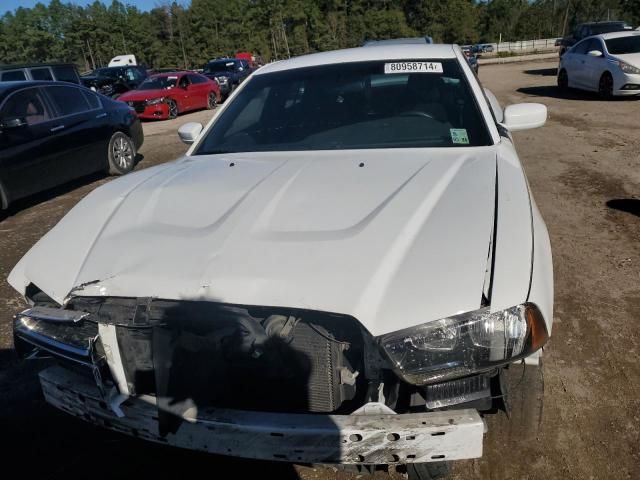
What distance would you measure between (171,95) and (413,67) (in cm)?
1392

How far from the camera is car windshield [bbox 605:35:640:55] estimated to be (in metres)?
12.3


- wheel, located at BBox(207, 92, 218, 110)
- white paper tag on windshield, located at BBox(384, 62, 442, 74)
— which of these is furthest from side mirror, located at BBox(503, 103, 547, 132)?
wheel, located at BBox(207, 92, 218, 110)

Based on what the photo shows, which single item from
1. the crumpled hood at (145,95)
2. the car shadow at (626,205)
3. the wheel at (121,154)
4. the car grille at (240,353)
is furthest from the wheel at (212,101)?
the car grille at (240,353)

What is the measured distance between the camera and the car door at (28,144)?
625 centimetres

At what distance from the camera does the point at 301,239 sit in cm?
198

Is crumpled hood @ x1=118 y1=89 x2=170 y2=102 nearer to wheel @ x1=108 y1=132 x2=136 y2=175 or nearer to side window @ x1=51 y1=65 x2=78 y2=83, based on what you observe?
side window @ x1=51 y1=65 x2=78 y2=83

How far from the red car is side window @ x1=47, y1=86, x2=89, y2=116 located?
790 centimetres

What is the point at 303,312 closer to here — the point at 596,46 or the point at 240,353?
the point at 240,353

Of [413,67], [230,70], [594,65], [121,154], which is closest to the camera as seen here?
[413,67]

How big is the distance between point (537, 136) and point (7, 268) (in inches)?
319

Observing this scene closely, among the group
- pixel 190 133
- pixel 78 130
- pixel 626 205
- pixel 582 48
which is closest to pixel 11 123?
pixel 78 130

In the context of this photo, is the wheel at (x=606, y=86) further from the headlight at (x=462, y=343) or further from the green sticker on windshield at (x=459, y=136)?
the headlight at (x=462, y=343)

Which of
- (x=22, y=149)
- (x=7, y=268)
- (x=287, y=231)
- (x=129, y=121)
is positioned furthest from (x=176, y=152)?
(x=287, y=231)

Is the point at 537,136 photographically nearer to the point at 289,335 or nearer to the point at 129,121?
the point at 129,121
